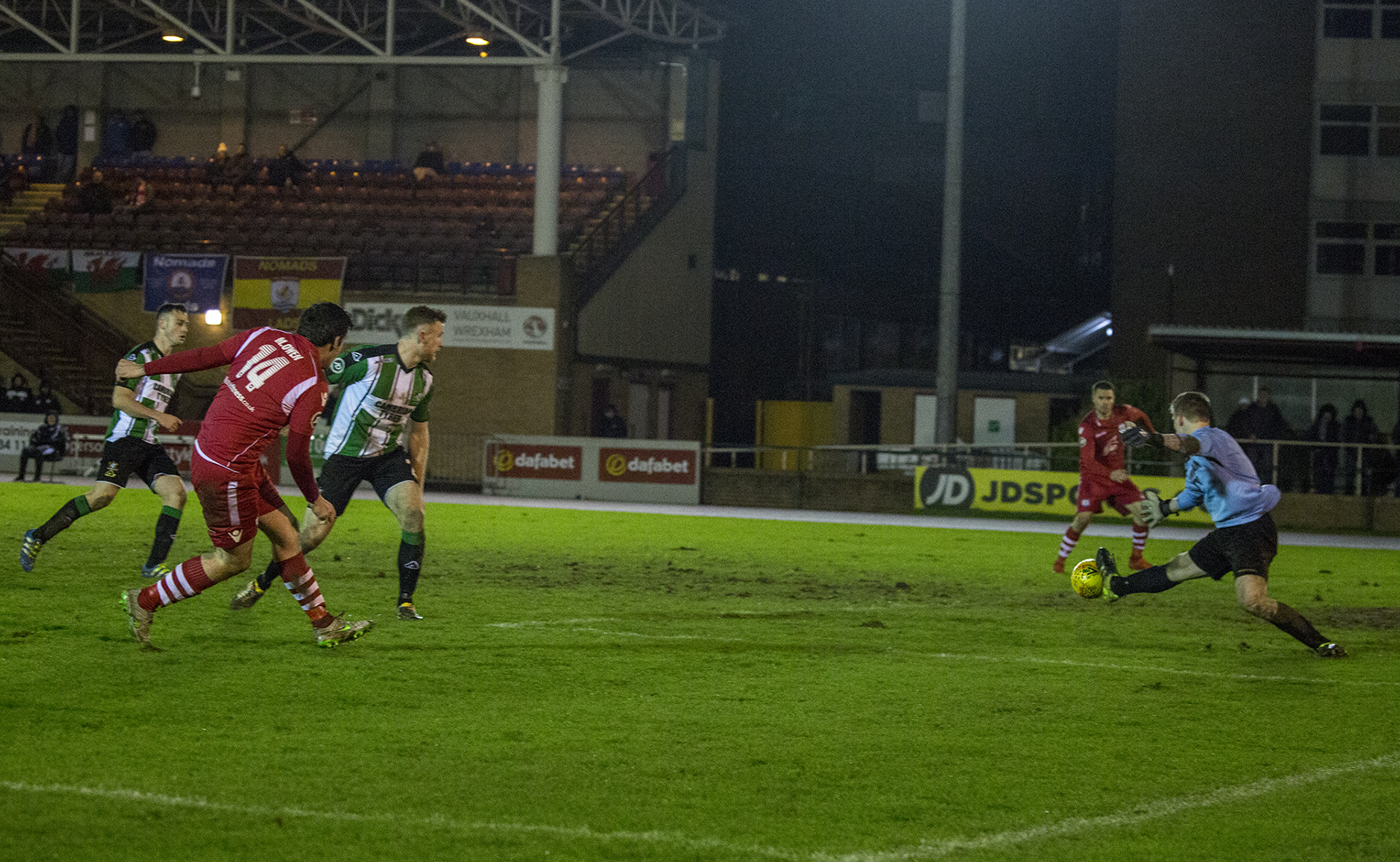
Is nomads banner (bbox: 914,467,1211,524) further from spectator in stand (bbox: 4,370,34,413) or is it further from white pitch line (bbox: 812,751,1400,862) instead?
white pitch line (bbox: 812,751,1400,862)

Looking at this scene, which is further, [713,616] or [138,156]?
[138,156]

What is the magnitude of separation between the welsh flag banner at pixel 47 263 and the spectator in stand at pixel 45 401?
3752 millimetres

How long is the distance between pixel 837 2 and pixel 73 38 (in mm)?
20768

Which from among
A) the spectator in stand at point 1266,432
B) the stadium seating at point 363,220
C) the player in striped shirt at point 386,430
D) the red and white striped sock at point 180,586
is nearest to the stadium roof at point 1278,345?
the spectator in stand at point 1266,432

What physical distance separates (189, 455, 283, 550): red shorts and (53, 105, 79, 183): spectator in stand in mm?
33943

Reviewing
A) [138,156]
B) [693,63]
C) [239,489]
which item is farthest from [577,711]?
[138,156]

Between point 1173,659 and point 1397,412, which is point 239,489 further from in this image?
point 1397,412

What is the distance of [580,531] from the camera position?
19.6 metres

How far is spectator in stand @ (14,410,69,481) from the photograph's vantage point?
26141 mm

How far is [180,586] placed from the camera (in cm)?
820

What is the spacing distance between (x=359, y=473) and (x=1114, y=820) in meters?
6.17

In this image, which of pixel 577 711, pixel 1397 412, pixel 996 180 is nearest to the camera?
pixel 577 711

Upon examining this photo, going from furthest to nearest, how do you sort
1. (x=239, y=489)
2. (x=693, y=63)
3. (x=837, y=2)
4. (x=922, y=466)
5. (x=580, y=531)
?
(x=837, y=2) → (x=693, y=63) → (x=922, y=466) → (x=580, y=531) → (x=239, y=489)

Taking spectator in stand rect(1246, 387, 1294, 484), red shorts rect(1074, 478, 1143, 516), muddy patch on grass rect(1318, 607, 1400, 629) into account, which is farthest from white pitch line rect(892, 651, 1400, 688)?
spectator in stand rect(1246, 387, 1294, 484)
